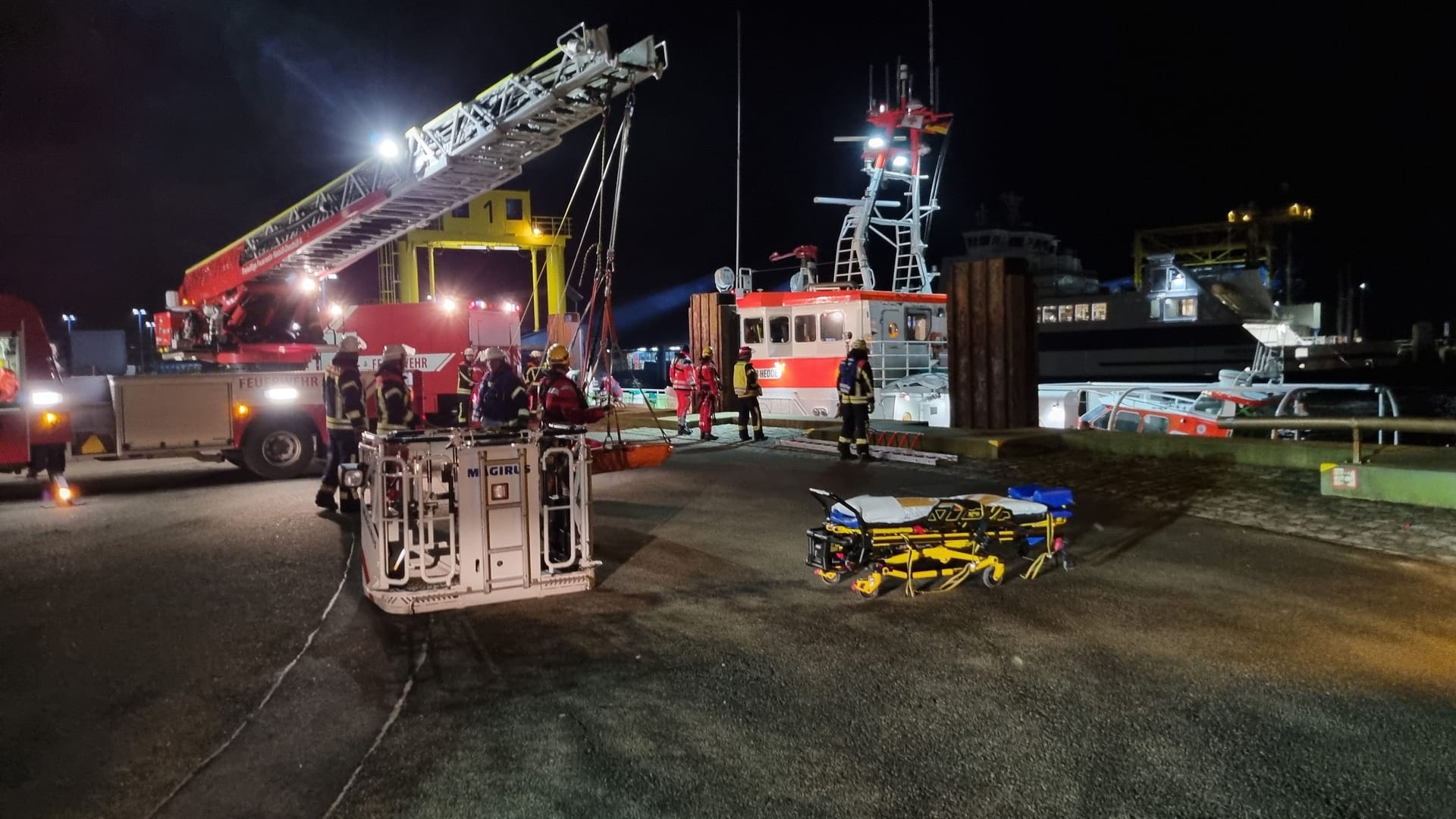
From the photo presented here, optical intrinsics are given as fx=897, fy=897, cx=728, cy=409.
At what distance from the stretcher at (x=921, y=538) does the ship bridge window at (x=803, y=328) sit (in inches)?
455

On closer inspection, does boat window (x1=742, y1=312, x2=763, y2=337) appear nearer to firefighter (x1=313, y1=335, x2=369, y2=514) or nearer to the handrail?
firefighter (x1=313, y1=335, x2=369, y2=514)

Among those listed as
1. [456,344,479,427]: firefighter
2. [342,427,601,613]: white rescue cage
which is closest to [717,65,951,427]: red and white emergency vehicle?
[456,344,479,427]: firefighter

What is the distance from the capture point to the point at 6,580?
20.9 feet

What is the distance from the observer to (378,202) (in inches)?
461

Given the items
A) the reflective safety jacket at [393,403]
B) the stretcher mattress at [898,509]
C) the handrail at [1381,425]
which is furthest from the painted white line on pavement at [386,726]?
the handrail at [1381,425]

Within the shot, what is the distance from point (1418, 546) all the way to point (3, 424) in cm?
1377

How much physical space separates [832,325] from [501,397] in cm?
1081

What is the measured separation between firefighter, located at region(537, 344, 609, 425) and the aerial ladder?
3.18 m

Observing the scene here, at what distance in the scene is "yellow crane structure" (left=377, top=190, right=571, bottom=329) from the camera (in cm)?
2711

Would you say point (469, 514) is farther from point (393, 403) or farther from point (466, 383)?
point (466, 383)

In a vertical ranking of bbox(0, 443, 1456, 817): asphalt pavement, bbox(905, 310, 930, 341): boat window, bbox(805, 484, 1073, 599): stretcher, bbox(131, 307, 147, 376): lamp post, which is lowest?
bbox(0, 443, 1456, 817): asphalt pavement

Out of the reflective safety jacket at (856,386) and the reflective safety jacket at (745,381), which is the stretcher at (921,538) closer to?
the reflective safety jacket at (856,386)

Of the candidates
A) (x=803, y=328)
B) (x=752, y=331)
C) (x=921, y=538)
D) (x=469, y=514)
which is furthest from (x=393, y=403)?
(x=752, y=331)

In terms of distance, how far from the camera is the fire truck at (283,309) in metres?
10.0
